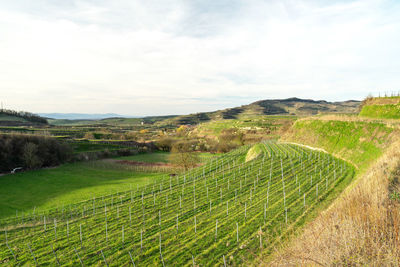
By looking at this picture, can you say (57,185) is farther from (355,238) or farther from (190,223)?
(355,238)

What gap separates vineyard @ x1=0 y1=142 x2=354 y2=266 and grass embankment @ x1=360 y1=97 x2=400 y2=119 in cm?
1547

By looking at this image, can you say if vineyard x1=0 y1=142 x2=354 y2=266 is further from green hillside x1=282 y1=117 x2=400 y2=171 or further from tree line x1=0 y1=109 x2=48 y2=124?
tree line x1=0 y1=109 x2=48 y2=124

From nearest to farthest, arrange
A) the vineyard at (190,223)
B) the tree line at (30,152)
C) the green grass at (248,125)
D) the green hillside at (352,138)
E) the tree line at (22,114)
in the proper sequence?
1. the vineyard at (190,223)
2. the green hillside at (352,138)
3. the tree line at (30,152)
4. the green grass at (248,125)
5. the tree line at (22,114)

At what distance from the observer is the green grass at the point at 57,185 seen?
38.6 meters

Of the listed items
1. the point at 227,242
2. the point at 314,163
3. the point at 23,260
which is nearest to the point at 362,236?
the point at 227,242

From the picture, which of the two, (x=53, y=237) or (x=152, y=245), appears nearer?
(x=152, y=245)

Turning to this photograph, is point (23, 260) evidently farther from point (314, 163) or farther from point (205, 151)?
point (205, 151)

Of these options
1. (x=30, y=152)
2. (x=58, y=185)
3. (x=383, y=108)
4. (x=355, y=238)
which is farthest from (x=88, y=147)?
(x=355, y=238)

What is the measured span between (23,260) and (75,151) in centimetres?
7720

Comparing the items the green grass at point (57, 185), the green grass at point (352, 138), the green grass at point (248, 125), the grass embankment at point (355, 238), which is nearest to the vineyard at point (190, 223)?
the green grass at point (352, 138)

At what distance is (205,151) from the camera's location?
108m

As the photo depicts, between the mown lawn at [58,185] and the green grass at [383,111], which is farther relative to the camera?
the mown lawn at [58,185]

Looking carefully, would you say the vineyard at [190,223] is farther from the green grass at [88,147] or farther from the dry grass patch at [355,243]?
the green grass at [88,147]

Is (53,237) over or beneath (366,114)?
beneath
